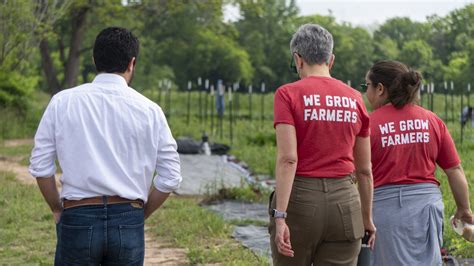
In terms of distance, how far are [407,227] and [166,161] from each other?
125 centimetres

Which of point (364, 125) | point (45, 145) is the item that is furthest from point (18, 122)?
point (45, 145)

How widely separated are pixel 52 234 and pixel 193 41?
38.0 meters

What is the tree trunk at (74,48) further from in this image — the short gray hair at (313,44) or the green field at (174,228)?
the short gray hair at (313,44)

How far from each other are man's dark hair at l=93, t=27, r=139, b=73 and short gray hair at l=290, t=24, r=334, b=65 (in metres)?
0.72

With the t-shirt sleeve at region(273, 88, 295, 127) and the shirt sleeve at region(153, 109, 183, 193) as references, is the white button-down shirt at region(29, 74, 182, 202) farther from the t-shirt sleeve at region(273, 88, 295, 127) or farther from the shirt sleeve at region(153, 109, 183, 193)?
the t-shirt sleeve at region(273, 88, 295, 127)

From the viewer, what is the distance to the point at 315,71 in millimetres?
3963

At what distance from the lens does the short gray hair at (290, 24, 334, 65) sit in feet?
13.0

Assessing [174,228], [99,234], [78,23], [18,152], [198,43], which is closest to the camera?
[99,234]

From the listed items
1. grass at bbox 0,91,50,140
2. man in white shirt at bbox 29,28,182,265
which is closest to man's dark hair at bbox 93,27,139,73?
man in white shirt at bbox 29,28,182,265

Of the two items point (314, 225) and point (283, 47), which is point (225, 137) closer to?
point (314, 225)

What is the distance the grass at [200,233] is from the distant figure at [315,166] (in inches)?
113

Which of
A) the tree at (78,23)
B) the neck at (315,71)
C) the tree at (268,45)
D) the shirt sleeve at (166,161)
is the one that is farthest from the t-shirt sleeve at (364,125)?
the tree at (268,45)

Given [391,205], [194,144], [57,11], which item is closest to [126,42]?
[391,205]

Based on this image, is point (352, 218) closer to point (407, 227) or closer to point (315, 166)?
point (315, 166)
